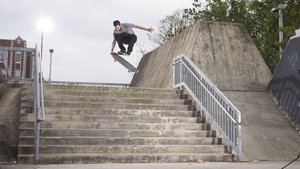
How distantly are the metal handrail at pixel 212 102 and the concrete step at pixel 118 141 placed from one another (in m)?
0.37

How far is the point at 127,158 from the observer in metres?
7.29

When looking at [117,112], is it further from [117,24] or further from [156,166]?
[117,24]

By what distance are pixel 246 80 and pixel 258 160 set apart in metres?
4.45

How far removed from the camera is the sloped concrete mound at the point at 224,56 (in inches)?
474

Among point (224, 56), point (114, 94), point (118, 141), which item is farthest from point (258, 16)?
point (118, 141)

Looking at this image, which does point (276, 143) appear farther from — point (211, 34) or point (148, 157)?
point (211, 34)

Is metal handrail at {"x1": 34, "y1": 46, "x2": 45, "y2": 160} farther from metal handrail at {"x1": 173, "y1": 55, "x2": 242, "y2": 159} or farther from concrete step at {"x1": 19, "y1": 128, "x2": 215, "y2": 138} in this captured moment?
metal handrail at {"x1": 173, "y1": 55, "x2": 242, "y2": 159}

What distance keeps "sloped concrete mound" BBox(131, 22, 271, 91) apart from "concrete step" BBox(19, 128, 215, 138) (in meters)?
3.41

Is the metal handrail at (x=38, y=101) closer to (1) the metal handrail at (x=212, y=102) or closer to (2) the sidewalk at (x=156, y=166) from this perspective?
(2) the sidewalk at (x=156, y=166)

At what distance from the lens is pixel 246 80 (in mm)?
12117

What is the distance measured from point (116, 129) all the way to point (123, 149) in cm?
77

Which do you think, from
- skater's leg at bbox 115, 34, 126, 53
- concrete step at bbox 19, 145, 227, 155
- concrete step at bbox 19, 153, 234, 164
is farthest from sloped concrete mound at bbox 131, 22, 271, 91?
concrete step at bbox 19, 153, 234, 164

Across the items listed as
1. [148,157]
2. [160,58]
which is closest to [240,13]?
[160,58]

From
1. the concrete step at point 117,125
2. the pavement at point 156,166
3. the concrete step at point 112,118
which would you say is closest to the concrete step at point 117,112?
the concrete step at point 112,118
